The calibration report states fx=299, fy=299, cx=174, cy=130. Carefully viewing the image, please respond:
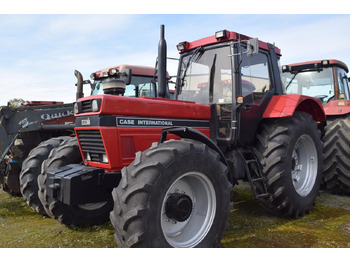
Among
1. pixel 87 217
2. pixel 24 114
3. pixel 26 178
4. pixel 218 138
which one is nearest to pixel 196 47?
pixel 218 138

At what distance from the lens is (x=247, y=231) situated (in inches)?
146

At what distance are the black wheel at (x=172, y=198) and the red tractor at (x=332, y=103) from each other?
10.2 ft

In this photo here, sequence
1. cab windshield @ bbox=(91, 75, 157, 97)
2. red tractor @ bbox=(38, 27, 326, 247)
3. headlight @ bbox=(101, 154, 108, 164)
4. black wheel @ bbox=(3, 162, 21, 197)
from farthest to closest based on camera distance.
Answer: cab windshield @ bbox=(91, 75, 157, 97), black wheel @ bbox=(3, 162, 21, 197), headlight @ bbox=(101, 154, 108, 164), red tractor @ bbox=(38, 27, 326, 247)

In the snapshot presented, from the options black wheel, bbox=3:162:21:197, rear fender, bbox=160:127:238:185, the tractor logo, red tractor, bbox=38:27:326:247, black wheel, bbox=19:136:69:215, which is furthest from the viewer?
the tractor logo

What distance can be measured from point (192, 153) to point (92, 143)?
1.19 meters

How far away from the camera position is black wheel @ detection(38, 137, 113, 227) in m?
3.61

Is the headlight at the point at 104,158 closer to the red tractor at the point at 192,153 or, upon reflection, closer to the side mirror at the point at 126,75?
the red tractor at the point at 192,153

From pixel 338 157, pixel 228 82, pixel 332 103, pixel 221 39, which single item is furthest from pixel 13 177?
pixel 332 103

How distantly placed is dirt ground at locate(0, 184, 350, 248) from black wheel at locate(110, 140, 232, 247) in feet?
1.58

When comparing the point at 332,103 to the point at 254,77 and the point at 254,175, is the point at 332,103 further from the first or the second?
the point at 254,175

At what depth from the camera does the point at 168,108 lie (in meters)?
3.56

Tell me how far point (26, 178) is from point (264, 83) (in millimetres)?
3849

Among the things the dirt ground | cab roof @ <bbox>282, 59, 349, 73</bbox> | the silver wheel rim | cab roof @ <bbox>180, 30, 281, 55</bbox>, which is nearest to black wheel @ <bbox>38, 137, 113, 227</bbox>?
the silver wheel rim

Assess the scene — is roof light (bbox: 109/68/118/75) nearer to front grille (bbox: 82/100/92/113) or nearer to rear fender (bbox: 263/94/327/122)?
front grille (bbox: 82/100/92/113)
